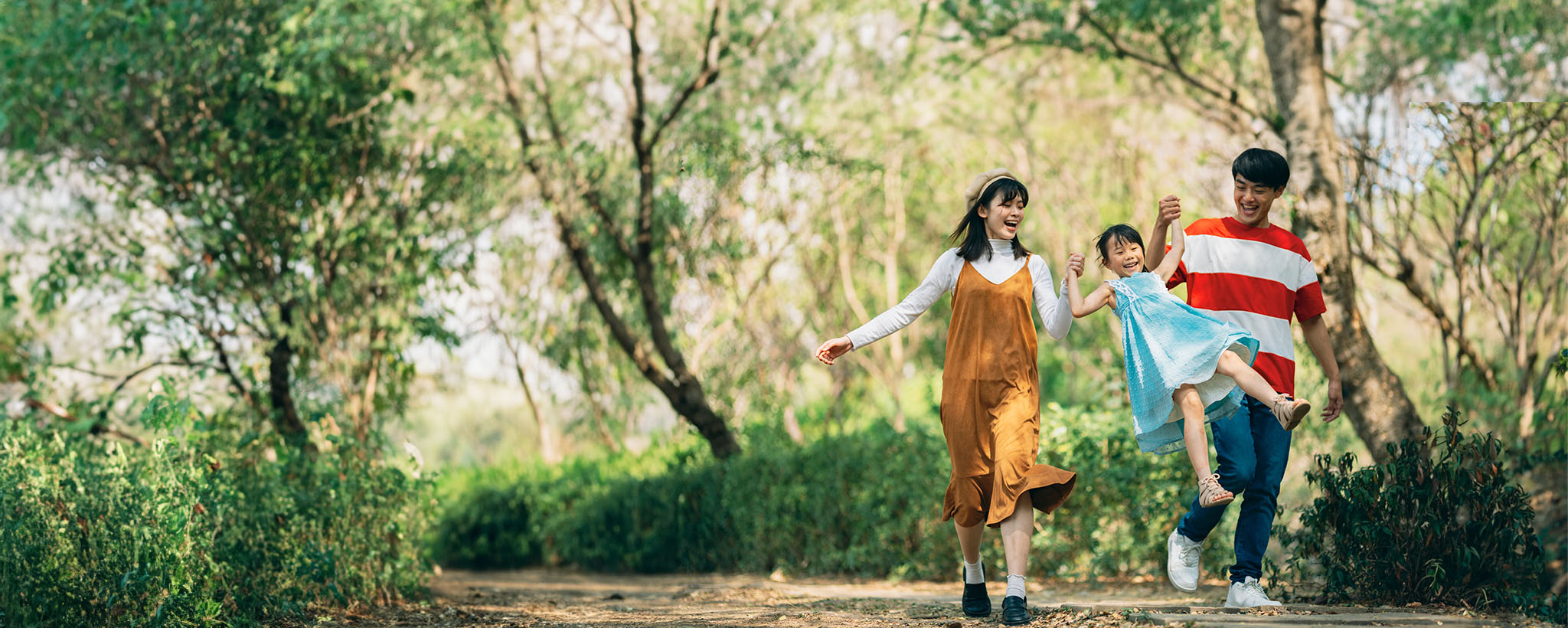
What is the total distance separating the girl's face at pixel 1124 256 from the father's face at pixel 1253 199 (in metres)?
0.40

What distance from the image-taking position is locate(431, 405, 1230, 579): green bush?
7.20 m

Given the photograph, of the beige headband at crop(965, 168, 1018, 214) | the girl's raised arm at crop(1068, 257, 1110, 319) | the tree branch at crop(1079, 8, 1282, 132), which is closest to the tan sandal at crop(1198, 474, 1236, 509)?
the girl's raised arm at crop(1068, 257, 1110, 319)

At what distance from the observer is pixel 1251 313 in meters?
4.62

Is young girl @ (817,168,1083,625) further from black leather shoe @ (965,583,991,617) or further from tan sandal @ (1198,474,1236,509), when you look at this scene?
tan sandal @ (1198,474,1236,509)

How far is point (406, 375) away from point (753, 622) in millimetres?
6074

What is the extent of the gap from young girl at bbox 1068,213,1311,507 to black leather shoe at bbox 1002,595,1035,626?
2.54 feet

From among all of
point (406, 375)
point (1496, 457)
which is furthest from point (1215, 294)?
point (406, 375)

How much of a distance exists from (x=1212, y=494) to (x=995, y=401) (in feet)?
2.89

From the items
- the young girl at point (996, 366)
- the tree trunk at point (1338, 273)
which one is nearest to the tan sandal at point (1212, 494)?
the young girl at point (996, 366)

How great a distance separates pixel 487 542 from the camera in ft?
45.3

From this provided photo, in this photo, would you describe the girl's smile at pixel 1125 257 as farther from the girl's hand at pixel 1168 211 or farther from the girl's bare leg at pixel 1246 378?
the girl's bare leg at pixel 1246 378

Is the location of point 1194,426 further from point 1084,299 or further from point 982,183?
point 982,183

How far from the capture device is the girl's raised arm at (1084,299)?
177 inches

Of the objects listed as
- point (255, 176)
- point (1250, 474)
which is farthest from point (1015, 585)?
point (255, 176)
